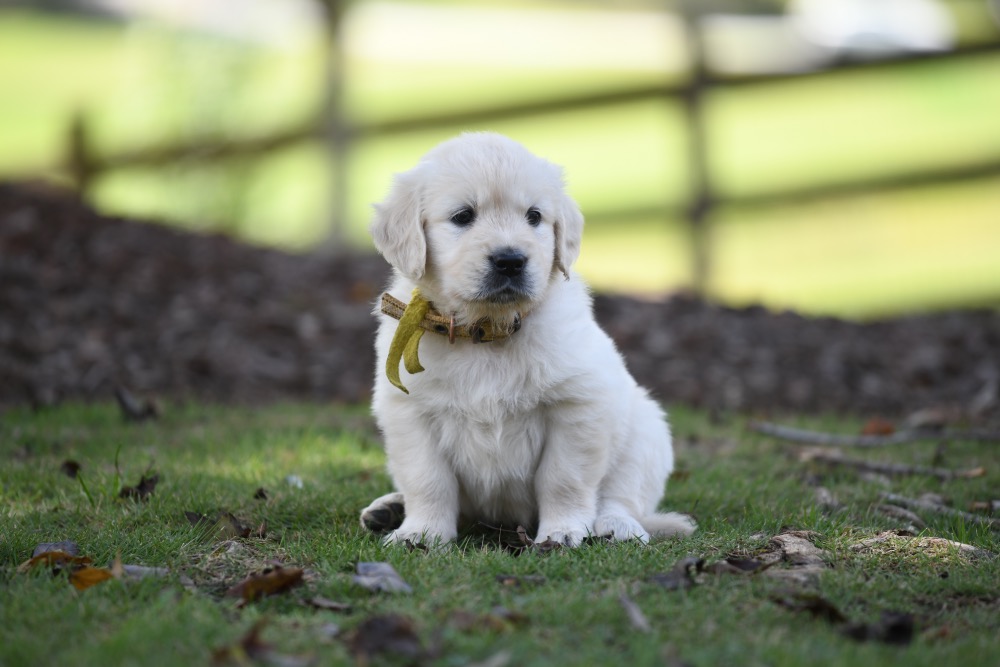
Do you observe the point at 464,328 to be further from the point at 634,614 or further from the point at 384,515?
the point at 634,614

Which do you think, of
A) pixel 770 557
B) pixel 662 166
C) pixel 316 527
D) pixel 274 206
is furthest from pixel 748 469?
pixel 274 206

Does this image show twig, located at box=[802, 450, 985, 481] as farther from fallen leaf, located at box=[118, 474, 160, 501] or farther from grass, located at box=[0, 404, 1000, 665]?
fallen leaf, located at box=[118, 474, 160, 501]

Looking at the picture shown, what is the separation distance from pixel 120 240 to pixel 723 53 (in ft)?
19.8

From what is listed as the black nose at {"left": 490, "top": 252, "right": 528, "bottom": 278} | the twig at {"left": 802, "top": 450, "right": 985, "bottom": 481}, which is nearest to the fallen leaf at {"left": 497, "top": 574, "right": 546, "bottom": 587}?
the black nose at {"left": 490, "top": 252, "right": 528, "bottom": 278}

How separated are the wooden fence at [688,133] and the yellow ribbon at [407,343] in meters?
6.99

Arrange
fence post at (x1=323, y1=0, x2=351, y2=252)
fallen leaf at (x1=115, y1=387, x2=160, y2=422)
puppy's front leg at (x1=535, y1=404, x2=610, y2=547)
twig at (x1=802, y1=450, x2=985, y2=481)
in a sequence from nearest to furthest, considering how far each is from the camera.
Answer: puppy's front leg at (x1=535, y1=404, x2=610, y2=547), twig at (x1=802, y1=450, x2=985, y2=481), fallen leaf at (x1=115, y1=387, x2=160, y2=422), fence post at (x1=323, y1=0, x2=351, y2=252)

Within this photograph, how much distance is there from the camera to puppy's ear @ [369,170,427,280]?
3459 millimetres

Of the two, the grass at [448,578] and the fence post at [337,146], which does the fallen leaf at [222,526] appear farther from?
the fence post at [337,146]

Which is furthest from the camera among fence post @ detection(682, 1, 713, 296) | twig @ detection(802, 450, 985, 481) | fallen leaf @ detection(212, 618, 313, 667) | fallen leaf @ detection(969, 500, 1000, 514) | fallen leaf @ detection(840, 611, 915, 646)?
fence post @ detection(682, 1, 713, 296)

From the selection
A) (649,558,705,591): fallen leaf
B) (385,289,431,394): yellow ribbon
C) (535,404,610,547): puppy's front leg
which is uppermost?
(385,289,431,394): yellow ribbon

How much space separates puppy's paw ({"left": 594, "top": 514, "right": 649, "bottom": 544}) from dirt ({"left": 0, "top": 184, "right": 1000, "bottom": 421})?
329 cm

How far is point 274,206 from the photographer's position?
1084 centimetres

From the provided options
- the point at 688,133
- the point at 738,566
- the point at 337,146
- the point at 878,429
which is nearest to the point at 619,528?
the point at 738,566

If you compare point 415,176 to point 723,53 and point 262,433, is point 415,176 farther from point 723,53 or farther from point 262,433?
point 723,53
